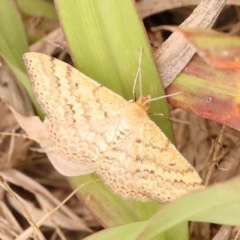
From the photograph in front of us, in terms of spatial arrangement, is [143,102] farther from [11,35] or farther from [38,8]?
[38,8]

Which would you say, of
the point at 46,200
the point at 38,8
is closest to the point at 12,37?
the point at 38,8

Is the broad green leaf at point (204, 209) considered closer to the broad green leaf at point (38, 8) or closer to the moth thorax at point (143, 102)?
the moth thorax at point (143, 102)

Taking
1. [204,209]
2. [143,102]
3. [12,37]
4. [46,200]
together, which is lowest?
[46,200]

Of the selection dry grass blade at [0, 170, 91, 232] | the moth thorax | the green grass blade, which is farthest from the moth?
dry grass blade at [0, 170, 91, 232]

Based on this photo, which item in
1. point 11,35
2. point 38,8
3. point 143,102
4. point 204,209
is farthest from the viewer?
point 38,8

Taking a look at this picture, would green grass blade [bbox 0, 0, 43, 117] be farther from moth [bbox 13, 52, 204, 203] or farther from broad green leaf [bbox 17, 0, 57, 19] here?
broad green leaf [bbox 17, 0, 57, 19]

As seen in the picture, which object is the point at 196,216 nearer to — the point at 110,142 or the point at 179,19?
the point at 110,142

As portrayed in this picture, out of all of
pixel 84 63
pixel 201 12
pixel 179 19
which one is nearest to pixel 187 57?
pixel 201 12

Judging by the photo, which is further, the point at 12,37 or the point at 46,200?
the point at 46,200
